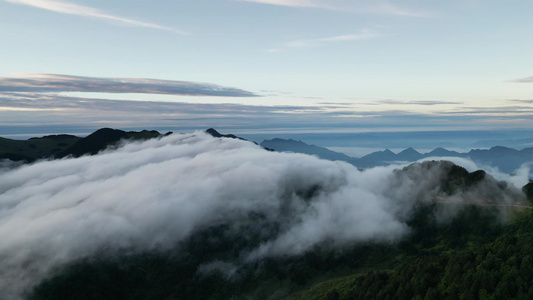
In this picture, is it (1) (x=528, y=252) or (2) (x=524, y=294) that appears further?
(1) (x=528, y=252)

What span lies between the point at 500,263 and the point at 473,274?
17574 mm

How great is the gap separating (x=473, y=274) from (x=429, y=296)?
25113mm

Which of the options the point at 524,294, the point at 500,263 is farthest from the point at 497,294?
→ the point at 500,263

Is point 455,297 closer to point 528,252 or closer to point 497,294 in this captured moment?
point 497,294

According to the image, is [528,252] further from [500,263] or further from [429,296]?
[429,296]

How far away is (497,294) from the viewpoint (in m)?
174

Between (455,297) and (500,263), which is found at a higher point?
(500,263)

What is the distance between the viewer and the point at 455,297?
190 m

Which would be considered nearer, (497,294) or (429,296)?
(497,294)

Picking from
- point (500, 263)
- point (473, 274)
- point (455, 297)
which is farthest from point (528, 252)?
point (455, 297)

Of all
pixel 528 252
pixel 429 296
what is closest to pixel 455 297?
pixel 429 296

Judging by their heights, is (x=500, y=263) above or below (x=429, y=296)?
above

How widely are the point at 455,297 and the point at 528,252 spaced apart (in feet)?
155

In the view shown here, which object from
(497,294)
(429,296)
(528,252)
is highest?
(528,252)
